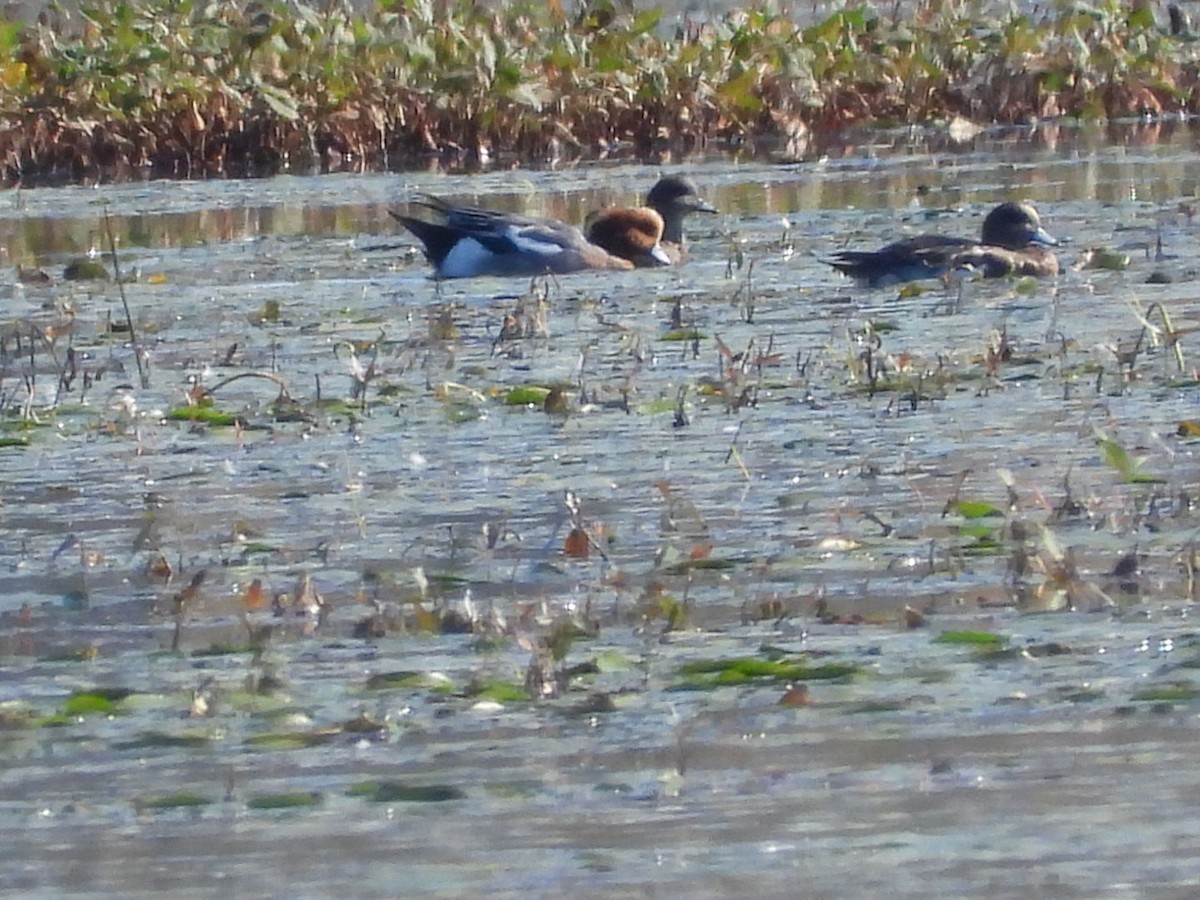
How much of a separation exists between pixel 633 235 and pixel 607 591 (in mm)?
7110

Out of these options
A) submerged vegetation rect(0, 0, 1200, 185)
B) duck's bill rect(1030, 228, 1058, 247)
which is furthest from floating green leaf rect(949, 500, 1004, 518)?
submerged vegetation rect(0, 0, 1200, 185)

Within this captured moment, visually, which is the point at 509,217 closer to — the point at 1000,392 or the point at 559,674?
the point at 1000,392

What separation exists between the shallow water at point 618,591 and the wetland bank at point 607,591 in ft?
0.04

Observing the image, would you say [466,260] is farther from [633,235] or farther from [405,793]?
[405,793]

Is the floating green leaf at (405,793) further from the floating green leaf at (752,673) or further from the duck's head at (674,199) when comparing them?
the duck's head at (674,199)

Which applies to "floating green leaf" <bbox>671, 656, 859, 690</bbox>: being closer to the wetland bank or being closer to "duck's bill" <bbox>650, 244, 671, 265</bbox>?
the wetland bank

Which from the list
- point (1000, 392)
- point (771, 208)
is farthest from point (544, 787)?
point (771, 208)

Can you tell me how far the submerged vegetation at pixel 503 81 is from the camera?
17922 millimetres

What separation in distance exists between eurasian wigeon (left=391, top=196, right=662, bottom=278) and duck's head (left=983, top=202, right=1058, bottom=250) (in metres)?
1.48

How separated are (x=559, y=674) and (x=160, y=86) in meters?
13.3

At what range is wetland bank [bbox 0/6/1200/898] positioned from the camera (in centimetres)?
425

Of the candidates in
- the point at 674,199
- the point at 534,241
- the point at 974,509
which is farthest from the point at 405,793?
the point at 674,199

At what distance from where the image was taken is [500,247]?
12.4 m

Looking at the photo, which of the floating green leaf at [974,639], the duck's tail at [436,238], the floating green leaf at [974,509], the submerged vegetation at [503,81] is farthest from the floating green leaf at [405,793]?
the submerged vegetation at [503,81]
